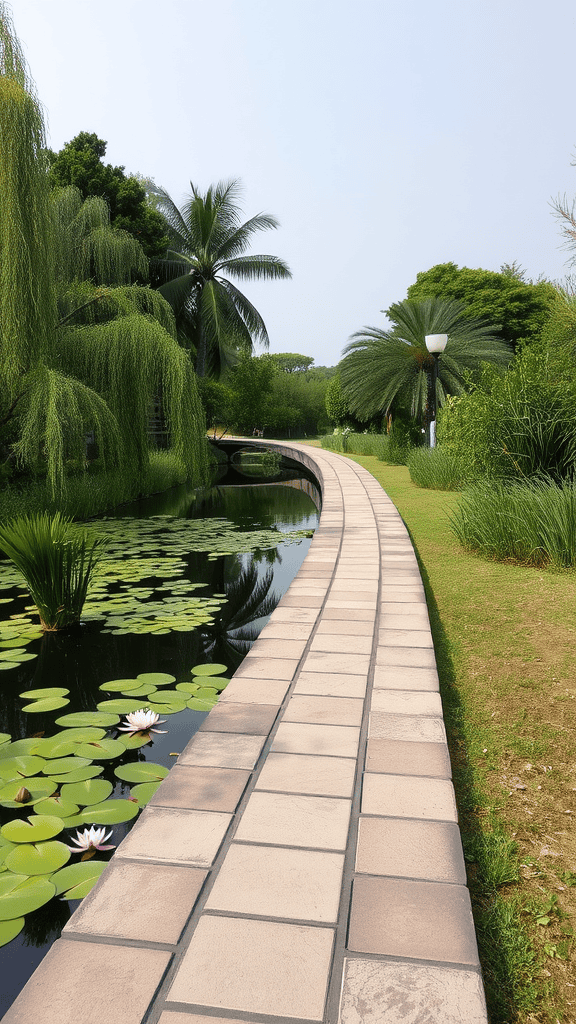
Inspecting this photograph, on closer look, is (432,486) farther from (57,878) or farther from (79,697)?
(57,878)

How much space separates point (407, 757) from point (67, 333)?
7.16 meters

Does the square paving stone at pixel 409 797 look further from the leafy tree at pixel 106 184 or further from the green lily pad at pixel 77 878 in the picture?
the leafy tree at pixel 106 184

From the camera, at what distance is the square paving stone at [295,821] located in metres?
1.56

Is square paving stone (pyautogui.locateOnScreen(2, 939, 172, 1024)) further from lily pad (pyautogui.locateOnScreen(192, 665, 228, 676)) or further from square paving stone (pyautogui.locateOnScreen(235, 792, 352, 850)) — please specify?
lily pad (pyautogui.locateOnScreen(192, 665, 228, 676))

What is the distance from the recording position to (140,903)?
4.46 ft

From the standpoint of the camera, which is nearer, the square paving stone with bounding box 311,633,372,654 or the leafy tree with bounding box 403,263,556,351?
the square paving stone with bounding box 311,633,372,654

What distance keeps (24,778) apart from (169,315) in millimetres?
8282

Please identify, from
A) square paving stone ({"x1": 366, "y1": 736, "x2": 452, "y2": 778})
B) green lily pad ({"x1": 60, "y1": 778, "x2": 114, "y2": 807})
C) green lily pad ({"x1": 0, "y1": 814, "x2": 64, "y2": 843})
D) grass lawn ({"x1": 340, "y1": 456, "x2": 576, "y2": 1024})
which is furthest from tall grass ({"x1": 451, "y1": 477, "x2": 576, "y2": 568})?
green lily pad ({"x1": 0, "y1": 814, "x2": 64, "y2": 843})

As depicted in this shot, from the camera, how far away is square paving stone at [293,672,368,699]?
2438 millimetres

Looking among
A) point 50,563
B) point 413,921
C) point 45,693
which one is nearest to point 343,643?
point 45,693

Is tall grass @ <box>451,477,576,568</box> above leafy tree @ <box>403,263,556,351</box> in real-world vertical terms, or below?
below

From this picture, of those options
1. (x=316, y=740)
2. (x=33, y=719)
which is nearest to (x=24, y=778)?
(x=33, y=719)

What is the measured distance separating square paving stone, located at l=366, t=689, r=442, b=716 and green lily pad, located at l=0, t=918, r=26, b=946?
1.27 metres

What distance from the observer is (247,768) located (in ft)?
6.28
